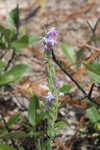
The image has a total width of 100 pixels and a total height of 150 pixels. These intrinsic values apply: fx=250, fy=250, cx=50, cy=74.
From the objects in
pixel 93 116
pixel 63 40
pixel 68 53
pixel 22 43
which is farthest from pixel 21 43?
pixel 63 40

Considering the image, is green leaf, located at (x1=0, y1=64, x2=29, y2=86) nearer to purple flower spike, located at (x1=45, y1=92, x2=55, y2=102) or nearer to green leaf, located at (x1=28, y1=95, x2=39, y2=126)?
green leaf, located at (x1=28, y1=95, x2=39, y2=126)

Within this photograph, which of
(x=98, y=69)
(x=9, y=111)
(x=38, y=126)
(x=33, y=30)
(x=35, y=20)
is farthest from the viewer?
(x=35, y=20)

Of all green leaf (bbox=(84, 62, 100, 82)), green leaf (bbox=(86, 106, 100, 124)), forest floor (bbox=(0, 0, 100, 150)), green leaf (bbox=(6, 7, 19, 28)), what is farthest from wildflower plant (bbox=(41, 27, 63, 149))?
green leaf (bbox=(6, 7, 19, 28))

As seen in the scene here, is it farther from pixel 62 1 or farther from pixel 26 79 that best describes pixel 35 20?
pixel 26 79

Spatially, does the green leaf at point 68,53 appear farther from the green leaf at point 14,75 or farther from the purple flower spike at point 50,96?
the purple flower spike at point 50,96

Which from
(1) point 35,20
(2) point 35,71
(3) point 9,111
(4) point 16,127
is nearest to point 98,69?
(4) point 16,127

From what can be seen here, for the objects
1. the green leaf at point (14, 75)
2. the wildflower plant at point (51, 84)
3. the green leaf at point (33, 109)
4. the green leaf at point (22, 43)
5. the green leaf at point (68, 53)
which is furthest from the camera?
the green leaf at point (68, 53)

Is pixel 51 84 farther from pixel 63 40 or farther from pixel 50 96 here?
pixel 63 40

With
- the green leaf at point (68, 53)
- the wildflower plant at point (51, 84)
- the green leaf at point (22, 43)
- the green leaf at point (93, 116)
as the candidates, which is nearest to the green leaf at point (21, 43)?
the green leaf at point (22, 43)
